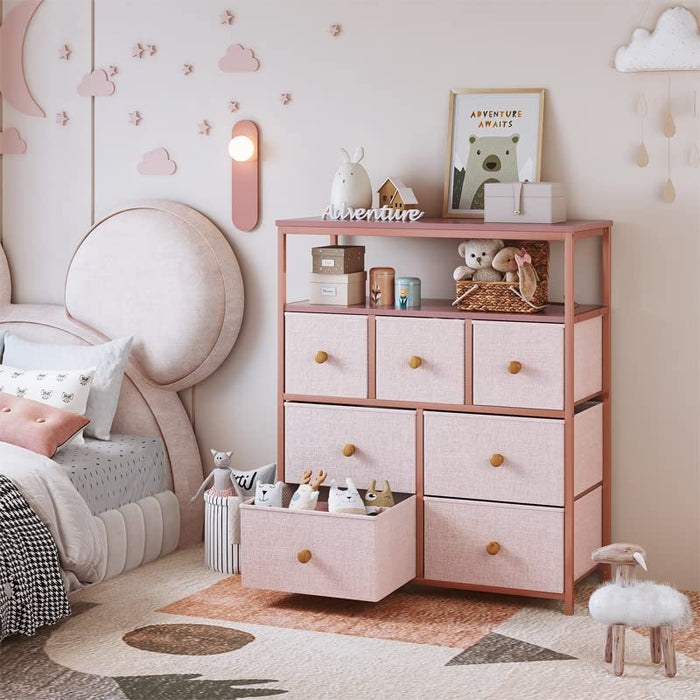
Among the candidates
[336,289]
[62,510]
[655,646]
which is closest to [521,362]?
[336,289]

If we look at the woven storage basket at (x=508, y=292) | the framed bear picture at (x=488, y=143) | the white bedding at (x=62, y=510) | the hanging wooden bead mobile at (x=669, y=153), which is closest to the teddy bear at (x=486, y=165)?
the framed bear picture at (x=488, y=143)

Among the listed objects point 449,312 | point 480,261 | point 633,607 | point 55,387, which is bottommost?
point 633,607

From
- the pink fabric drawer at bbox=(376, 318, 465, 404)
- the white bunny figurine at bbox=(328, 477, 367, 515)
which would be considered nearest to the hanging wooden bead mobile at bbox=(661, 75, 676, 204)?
the pink fabric drawer at bbox=(376, 318, 465, 404)

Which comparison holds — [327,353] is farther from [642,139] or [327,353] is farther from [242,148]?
[642,139]

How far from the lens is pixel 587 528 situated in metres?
3.59

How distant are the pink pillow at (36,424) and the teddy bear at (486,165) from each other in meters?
1.38

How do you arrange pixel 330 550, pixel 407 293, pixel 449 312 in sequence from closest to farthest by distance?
pixel 330 550 → pixel 449 312 → pixel 407 293

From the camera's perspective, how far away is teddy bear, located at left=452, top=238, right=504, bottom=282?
3.57 m

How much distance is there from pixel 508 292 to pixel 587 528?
732mm

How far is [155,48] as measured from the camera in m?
4.23

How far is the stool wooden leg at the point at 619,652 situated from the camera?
9.81ft

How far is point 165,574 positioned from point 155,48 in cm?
178

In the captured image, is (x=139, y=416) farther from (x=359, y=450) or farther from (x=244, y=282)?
(x=359, y=450)

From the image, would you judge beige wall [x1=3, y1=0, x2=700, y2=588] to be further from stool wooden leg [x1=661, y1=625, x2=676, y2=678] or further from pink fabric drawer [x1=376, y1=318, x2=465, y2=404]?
stool wooden leg [x1=661, y1=625, x2=676, y2=678]
